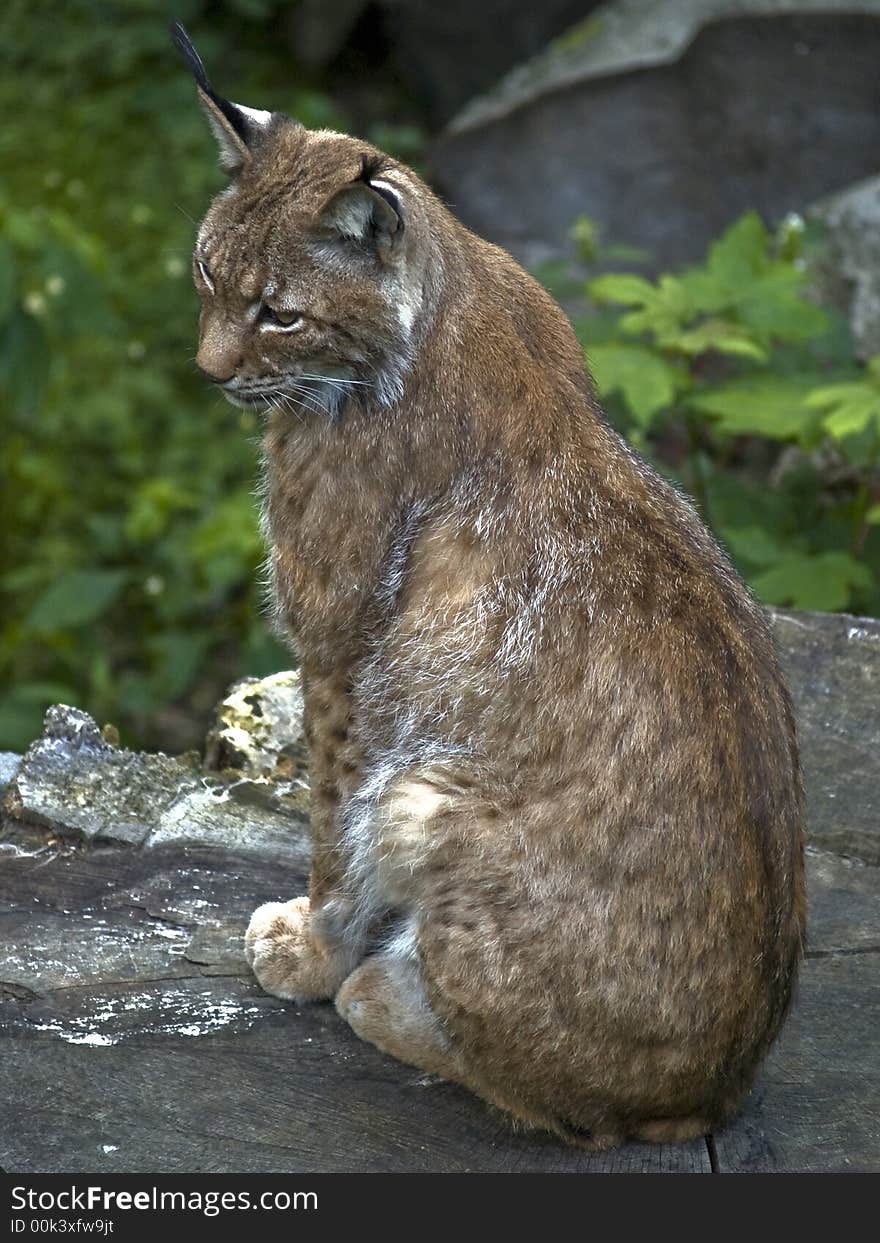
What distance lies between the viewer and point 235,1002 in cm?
339

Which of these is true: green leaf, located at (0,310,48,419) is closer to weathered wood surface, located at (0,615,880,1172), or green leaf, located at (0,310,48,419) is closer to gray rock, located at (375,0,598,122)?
weathered wood surface, located at (0,615,880,1172)

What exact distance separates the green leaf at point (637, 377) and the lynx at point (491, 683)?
1.16 m

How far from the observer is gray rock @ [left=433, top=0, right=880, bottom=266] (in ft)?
23.6

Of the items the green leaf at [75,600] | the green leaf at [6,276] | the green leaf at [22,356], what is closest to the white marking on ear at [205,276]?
the green leaf at [6,276]

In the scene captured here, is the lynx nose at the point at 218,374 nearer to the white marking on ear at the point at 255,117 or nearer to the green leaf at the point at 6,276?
the white marking on ear at the point at 255,117

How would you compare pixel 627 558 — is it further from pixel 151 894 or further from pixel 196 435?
pixel 196 435

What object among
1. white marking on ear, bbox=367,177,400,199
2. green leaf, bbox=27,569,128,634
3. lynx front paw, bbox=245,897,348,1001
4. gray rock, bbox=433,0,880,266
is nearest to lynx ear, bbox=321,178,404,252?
white marking on ear, bbox=367,177,400,199

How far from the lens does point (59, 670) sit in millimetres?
6434

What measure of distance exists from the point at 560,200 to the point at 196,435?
198cm

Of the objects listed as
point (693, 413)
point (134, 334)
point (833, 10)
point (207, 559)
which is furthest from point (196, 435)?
point (833, 10)

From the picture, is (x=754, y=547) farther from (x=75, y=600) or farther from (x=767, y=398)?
(x=75, y=600)

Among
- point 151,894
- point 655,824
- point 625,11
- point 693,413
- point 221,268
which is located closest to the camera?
point 655,824

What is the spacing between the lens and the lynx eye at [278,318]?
3.13 meters

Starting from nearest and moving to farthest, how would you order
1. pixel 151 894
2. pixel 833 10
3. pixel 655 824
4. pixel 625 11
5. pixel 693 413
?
1. pixel 655 824
2. pixel 151 894
3. pixel 693 413
4. pixel 833 10
5. pixel 625 11
